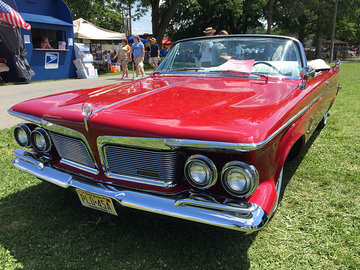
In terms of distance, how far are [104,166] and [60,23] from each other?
12865 millimetres

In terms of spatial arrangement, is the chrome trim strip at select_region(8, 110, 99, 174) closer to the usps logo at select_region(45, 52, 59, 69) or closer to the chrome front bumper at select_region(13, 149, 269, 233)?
the chrome front bumper at select_region(13, 149, 269, 233)

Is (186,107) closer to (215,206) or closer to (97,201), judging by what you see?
(215,206)

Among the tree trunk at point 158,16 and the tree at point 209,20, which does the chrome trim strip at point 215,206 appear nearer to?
the tree trunk at point 158,16

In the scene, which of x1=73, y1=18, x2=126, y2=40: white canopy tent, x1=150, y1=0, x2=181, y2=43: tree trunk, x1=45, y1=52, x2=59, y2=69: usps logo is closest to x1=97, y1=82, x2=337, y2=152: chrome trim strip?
x1=45, y1=52, x2=59, y2=69: usps logo

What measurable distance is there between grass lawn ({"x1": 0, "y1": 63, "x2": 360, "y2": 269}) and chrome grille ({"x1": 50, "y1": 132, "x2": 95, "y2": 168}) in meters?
0.50

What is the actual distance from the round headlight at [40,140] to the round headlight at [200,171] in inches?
51.6

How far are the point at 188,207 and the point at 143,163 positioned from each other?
16.8 inches

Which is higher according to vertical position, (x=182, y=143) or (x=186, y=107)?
(x=186, y=107)

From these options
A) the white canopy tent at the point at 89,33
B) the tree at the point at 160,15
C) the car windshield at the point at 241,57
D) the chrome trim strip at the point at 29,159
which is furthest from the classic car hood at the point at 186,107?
the tree at the point at 160,15

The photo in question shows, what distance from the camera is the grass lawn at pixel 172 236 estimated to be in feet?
→ 6.59

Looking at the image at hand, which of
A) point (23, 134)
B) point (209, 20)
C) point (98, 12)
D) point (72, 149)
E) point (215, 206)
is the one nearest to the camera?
point (215, 206)

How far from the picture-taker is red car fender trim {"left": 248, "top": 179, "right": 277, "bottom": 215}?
1691mm

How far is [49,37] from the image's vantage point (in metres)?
14.1

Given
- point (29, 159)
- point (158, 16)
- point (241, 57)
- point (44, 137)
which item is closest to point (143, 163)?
point (44, 137)
